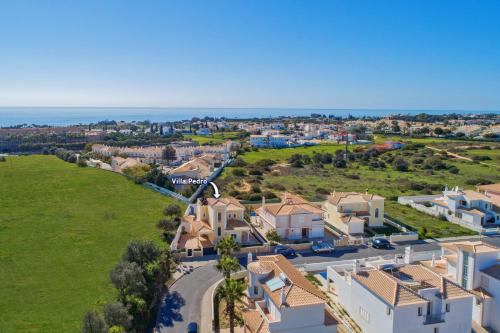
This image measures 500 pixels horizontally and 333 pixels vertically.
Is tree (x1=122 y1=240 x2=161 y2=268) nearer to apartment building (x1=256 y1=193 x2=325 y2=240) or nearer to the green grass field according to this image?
the green grass field

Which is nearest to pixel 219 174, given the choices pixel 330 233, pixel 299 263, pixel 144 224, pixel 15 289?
pixel 144 224

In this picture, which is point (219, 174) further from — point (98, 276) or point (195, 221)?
point (98, 276)

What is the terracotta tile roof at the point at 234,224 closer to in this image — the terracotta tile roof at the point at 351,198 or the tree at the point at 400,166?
the terracotta tile roof at the point at 351,198

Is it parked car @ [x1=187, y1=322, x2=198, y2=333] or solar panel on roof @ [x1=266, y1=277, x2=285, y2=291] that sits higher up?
solar panel on roof @ [x1=266, y1=277, x2=285, y2=291]

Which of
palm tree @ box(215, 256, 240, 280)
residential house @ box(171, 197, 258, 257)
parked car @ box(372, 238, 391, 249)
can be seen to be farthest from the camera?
parked car @ box(372, 238, 391, 249)

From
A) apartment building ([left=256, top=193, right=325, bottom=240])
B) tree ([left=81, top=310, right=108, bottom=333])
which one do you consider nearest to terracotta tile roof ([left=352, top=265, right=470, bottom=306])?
apartment building ([left=256, top=193, right=325, bottom=240])

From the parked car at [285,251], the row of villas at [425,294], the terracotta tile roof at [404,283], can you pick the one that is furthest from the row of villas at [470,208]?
the terracotta tile roof at [404,283]
